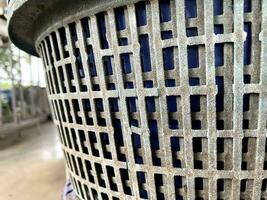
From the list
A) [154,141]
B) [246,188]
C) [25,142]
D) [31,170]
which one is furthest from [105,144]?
[25,142]

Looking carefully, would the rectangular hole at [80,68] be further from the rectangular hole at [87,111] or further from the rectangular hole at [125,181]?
the rectangular hole at [125,181]

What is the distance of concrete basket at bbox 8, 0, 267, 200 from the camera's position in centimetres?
57

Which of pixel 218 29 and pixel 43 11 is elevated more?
pixel 43 11

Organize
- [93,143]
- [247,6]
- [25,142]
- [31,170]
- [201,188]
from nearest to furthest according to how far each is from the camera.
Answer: [247,6] → [201,188] → [93,143] → [31,170] → [25,142]

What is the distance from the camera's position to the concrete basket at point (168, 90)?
1.86 feet

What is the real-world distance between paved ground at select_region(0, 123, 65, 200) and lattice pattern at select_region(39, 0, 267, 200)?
55.8 inches

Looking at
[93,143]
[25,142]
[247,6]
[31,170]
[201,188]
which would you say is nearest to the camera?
[247,6]

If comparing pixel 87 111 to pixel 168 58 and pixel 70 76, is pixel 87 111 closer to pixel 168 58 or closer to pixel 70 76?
pixel 70 76

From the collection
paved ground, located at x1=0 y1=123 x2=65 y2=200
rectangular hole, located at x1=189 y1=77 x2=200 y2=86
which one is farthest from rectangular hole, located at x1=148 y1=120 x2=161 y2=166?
paved ground, located at x1=0 y1=123 x2=65 y2=200

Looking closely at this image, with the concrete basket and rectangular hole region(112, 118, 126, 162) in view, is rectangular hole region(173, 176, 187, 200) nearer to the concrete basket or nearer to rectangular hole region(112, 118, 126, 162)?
the concrete basket


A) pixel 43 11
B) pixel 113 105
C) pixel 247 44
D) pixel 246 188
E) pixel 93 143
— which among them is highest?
pixel 43 11

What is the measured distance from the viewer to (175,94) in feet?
1.97

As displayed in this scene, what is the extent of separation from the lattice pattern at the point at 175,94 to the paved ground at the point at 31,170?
1.42 meters

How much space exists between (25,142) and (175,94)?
4187 mm
